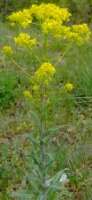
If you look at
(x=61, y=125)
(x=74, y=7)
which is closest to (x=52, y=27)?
(x=61, y=125)

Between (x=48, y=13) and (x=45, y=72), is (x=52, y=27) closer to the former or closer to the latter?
(x=48, y=13)

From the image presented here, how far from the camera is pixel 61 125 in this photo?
14.5ft

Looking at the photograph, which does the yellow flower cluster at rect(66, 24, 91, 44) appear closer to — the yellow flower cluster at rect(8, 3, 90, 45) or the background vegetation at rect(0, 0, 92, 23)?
the yellow flower cluster at rect(8, 3, 90, 45)

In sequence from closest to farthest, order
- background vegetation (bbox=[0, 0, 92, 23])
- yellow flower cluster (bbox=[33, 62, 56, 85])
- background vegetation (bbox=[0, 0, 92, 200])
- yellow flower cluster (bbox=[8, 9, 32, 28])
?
yellow flower cluster (bbox=[33, 62, 56, 85])
yellow flower cluster (bbox=[8, 9, 32, 28])
background vegetation (bbox=[0, 0, 92, 200])
background vegetation (bbox=[0, 0, 92, 23])

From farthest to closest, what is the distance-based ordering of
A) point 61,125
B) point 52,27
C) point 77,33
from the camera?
point 61,125 < point 77,33 < point 52,27

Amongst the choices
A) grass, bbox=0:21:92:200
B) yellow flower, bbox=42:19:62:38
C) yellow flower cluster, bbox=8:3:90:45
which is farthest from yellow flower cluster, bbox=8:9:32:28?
grass, bbox=0:21:92:200

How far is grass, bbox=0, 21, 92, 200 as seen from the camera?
3662 mm

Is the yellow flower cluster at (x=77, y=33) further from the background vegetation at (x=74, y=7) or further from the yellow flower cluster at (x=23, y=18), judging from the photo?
the background vegetation at (x=74, y=7)

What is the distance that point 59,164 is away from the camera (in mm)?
3738

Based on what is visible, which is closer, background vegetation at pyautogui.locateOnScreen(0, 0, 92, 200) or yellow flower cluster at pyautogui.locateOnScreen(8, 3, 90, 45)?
yellow flower cluster at pyautogui.locateOnScreen(8, 3, 90, 45)

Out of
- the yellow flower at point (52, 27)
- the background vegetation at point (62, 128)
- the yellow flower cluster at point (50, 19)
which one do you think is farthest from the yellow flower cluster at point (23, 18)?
the background vegetation at point (62, 128)

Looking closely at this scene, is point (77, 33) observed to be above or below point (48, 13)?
below

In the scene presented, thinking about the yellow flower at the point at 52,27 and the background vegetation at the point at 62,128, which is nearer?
the yellow flower at the point at 52,27

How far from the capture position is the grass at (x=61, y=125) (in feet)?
12.0
